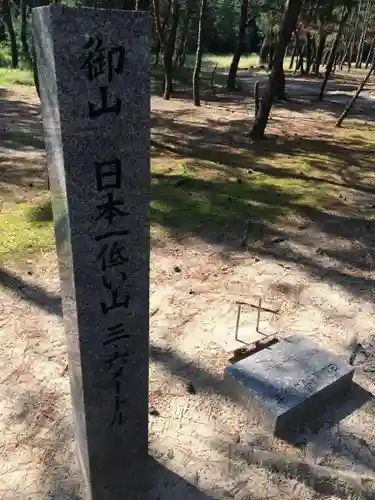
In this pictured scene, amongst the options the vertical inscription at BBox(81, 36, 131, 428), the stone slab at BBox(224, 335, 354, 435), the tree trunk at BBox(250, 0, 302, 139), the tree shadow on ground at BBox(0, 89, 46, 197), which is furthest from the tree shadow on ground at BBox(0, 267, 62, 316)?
the tree trunk at BBox(250, 0, 302, 139)

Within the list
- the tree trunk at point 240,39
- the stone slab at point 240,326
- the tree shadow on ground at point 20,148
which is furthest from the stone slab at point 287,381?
the tree trunk at point 240,39

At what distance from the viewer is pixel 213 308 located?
4.77 metres

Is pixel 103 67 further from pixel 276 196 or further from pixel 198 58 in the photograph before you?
pixel 198 58

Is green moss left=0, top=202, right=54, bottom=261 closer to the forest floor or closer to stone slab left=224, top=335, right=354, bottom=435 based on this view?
the forest floor

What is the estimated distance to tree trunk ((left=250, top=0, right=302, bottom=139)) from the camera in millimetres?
10094

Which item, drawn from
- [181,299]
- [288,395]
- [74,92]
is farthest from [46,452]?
[74,92]

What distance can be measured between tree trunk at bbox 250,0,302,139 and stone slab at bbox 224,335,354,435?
8.24m

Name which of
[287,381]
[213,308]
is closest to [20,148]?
[213,308]

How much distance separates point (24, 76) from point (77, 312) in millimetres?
20885

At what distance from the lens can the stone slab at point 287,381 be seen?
3.36 meters

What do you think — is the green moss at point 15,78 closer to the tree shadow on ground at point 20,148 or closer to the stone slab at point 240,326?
the tree shadow on ground at point 20,148

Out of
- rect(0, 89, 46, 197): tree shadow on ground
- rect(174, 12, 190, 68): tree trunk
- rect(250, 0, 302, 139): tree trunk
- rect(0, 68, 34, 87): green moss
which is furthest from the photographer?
rect(174, 12, 190, 68): tree trunk

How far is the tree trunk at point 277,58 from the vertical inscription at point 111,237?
9.62 meters

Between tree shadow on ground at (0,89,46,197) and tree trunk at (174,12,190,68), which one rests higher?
tree trunk at (174,12,190,68)
